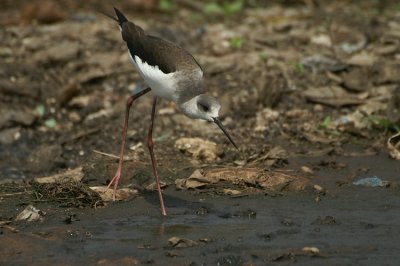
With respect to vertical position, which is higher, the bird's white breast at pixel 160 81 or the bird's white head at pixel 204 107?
the bird's white breast at pixel 160 81

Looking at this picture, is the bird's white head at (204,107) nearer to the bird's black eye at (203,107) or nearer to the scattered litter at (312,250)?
the bird's black eye at (203,107)

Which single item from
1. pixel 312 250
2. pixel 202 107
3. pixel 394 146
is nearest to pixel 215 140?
pixel 394 146

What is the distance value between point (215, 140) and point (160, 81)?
72.0 inches

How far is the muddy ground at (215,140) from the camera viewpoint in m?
5.12

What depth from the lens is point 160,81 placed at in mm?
5801

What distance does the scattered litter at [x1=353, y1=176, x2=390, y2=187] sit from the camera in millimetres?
6254

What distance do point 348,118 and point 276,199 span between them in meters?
2.13

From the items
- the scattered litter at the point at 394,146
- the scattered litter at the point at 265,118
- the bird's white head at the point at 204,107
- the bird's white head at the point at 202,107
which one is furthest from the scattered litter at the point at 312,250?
the scattered litter at the point at 265,118

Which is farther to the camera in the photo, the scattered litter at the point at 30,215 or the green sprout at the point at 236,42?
the green sprout at the point at 236,42

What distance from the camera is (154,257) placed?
16.0ft

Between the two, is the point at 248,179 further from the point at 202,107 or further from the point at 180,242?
the point at 180,242

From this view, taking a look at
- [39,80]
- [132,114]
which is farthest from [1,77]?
[132,114]

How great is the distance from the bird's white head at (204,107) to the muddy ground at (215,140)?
0.64 metres

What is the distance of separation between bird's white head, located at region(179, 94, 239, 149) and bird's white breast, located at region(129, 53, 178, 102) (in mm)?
128
